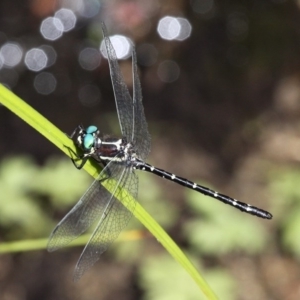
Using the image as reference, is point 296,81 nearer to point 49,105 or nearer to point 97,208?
point 49,105

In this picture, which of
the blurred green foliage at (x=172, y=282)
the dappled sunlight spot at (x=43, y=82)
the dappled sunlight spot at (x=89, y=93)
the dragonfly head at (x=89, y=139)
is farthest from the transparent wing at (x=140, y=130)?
the dappled sunlight spot at (x=43, y=82)

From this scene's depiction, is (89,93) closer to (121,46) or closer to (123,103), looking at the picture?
(121,46)

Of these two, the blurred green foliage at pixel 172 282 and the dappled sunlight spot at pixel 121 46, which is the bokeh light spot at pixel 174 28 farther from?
the blurred green foliage at pixel 172 282

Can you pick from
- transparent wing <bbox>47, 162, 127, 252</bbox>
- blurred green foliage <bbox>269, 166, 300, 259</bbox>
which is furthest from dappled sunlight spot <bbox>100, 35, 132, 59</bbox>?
transparent wing <bbox>47, 162, 127, 252</bbox>

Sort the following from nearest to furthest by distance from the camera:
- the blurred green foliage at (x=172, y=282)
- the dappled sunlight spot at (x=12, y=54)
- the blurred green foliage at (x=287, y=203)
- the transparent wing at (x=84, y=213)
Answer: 1. the transparent wing at (x=84, y=213)
2. the blurred green foliage at (x=172, y=282)
3. the blurred green foliage at (x=287, y=203)
4. the dappled sunlight spot at (x=12, y=54)

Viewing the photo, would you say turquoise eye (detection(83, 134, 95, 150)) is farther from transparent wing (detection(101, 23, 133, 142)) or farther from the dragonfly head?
transparent wing (detection(101, 23, 133, 142))

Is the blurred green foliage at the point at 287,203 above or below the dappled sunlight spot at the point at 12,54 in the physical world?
below
